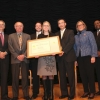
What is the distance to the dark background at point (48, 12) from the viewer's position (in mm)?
6402

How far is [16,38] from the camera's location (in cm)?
422

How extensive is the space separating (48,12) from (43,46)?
102 inches

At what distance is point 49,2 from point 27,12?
76 centimetres

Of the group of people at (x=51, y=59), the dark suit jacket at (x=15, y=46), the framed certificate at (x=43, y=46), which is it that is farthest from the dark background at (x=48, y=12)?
the framed certificate at (x=43, y=46)

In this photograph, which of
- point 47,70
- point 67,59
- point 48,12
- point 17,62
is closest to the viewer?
point 47,70

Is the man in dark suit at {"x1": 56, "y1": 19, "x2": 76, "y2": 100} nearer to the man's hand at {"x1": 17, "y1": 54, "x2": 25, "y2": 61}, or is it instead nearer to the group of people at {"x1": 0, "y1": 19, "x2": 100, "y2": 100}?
the group of people at {"x1": 0, "y1": 19, "x2": 100, "y2": 100}

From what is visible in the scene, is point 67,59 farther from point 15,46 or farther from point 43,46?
point 15,46

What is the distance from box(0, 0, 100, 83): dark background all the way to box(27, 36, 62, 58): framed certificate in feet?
7.76

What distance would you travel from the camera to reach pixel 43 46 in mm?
4098

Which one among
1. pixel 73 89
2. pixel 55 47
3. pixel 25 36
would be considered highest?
pixel 25 36

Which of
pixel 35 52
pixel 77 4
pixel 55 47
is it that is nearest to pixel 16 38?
pixel 35 52

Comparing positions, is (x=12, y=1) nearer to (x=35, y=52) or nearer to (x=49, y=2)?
(x=49, y=2)

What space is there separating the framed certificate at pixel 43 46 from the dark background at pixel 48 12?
2366 mm

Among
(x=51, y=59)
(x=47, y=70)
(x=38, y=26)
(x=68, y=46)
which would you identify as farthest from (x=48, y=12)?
(x=47, y=70)
